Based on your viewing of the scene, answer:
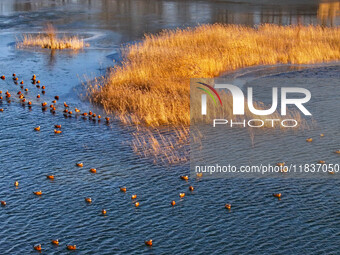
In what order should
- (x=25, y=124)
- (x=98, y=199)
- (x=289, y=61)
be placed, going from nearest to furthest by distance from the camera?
(x=98, y=199), (x=25, y=124), (x=289, y=61)

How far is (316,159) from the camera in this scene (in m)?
15.1

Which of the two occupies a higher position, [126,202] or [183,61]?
[183,61]

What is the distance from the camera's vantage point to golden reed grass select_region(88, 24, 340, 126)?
764 inches

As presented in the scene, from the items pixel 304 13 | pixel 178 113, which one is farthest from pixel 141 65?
pixel 304 13

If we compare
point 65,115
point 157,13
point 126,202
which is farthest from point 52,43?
point 126,202

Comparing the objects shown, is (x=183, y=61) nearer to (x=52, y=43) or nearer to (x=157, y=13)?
(x=52, y=43)

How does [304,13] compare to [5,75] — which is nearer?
[5,75]

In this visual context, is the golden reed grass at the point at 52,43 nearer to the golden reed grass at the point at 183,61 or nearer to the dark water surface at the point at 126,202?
the golden reed grass at the point at 183,61

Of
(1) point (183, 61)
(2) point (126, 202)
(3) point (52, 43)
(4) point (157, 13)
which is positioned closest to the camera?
(2) point (126, 202)

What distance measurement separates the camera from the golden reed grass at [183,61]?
1941 cm

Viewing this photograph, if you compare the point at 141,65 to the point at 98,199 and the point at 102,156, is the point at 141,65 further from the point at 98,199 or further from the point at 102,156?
the point at 98,199

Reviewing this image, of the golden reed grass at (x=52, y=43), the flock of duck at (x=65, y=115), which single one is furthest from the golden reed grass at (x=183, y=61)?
the golden reed grass at (x=52, y=43)

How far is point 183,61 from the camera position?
2316 centimetres

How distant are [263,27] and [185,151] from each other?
18493mm
